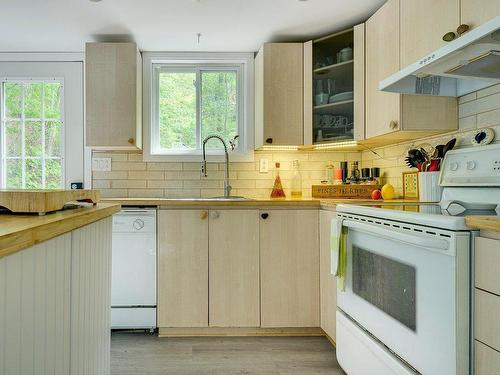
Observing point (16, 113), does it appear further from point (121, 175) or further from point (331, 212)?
point (331, 212)

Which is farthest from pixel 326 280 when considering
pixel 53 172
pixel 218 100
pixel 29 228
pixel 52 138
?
pixel 52 138

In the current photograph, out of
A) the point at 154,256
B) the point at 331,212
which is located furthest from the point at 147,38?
the point at 331,212

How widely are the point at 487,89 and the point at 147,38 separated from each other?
2.28 m

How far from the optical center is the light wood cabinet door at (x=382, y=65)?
220 centimetres

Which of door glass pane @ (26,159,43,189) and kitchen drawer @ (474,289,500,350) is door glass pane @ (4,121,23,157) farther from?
kitchen drawer @ (474,289,500,350)

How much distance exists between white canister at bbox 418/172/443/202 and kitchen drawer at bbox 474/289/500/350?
101 cm

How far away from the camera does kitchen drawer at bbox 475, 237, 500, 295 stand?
98cm

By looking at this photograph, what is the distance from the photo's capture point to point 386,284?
1.49m

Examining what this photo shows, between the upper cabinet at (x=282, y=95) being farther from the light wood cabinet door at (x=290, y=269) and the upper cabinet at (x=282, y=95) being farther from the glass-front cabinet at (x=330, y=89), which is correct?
the light wood cabinet door at (x=290, y=269)

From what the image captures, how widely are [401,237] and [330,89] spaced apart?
1.80m

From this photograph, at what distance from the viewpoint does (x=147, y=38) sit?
2.93 meters

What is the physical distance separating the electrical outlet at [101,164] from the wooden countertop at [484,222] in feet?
9.04

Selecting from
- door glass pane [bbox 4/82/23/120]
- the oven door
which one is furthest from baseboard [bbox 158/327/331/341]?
door glass pane [bbox 4/82/23/120]

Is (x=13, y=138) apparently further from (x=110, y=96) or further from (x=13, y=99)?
(x=110, y=96)
